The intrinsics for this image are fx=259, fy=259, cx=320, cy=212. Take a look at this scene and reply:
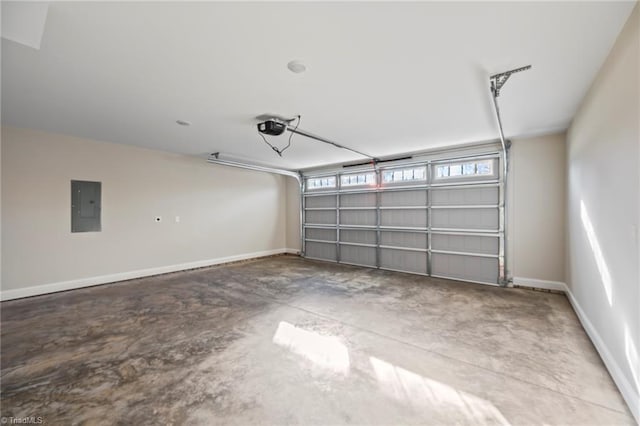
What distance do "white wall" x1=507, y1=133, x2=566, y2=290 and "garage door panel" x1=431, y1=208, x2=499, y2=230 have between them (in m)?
0.26

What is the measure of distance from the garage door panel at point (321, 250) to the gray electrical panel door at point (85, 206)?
4575 mm

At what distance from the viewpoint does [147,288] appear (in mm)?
4344

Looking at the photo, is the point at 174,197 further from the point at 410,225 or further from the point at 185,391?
the point at 410,225

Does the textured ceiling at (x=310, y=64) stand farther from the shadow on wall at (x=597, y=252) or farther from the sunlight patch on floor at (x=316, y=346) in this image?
the sunlight patch on floor at (x=316, y=346)

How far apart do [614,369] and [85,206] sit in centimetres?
677

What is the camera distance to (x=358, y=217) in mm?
6316

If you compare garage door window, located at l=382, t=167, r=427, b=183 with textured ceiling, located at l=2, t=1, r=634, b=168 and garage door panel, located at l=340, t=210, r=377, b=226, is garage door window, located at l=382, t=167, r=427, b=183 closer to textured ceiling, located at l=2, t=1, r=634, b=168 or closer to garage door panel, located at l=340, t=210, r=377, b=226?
garage door panel, located at l=340, t=210, r=377, b=226

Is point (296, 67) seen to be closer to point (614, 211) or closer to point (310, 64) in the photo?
point (310, 64)

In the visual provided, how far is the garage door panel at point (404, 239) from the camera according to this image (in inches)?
208

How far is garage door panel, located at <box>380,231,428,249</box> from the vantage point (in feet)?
17.4

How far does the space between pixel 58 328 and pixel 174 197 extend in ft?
10.2

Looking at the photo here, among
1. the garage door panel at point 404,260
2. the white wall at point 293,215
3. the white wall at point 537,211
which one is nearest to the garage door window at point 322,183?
the white wall at point 293,215

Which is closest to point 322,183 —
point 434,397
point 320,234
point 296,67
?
point 320,234

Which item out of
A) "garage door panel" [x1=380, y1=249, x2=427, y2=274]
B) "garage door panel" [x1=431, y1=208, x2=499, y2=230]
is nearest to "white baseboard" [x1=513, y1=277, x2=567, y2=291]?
"garage door panel" [x1=431, y1=208, x2=499, y2=230]
